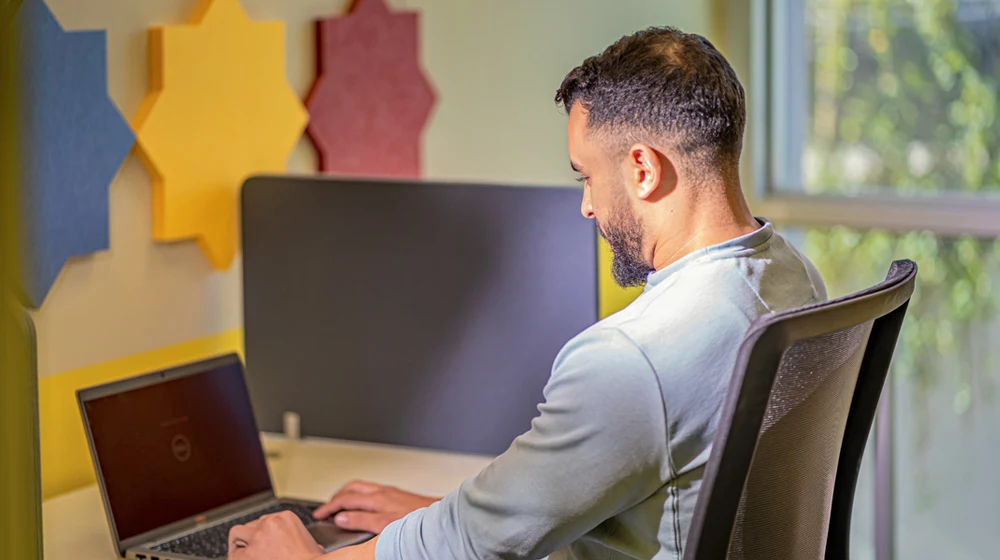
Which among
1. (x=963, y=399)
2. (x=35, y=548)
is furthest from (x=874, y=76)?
(x=35, y=548)

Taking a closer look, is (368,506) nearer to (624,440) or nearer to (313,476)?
(313,476)

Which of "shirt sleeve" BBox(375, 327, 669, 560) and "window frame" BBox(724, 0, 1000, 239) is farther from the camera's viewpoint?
"window frame" BBox(724, 0, 1000, 239)

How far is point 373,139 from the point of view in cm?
214

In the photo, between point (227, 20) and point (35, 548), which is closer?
A: point (35, 548)

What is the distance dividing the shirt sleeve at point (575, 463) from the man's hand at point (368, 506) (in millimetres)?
335

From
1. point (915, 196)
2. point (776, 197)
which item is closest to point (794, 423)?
point (915, 196)

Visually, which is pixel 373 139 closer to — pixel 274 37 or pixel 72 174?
pixel 274 37

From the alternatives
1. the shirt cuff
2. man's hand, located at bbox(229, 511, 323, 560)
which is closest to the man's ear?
the shirt cuff

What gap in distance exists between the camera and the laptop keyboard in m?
1.37

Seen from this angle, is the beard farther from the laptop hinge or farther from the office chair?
the laptop hinge

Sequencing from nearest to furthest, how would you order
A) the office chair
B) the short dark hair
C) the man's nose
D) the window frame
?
1. the office chair
2. the short dark hair
3. the man's nose
4. the window frame

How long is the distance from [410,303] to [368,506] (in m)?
0.42

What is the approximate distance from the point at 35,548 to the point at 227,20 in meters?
1.10

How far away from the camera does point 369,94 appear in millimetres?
2125
